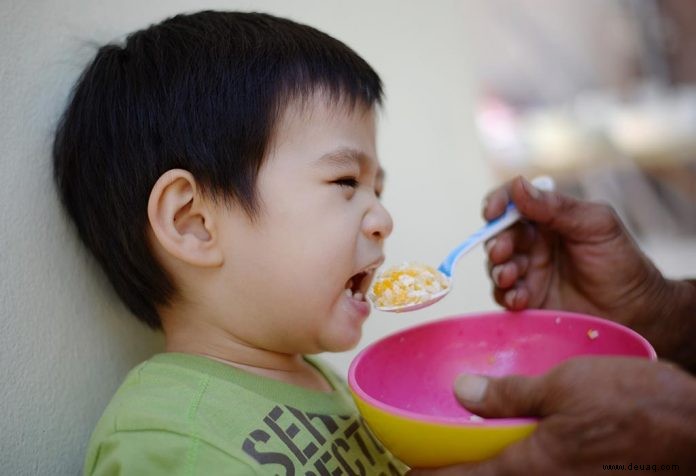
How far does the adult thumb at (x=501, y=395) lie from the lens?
67cm

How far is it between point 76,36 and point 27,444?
58cm

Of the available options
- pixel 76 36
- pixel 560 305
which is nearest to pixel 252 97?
pixel 76 36

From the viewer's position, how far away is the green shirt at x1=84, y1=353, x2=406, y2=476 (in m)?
0.72

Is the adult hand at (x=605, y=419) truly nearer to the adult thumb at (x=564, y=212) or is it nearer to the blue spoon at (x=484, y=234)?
the blue spoon at (x=484, y=234)

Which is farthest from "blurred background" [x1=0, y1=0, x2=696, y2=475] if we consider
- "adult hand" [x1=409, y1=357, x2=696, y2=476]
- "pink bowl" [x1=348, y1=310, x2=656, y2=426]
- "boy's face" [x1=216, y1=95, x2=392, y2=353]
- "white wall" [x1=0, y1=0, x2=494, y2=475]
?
"adult hand" [x1=409, y1=357, x2=696, y2=476]

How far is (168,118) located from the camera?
35.3 inches

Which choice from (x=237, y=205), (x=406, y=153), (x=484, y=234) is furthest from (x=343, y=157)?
(x=406, y=153)

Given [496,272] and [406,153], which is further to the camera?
[406,153]

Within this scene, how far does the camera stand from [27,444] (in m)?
0.80

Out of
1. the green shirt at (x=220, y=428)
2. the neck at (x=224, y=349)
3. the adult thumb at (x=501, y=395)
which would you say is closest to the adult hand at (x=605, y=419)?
the adult thumb at (x=501, y=395)

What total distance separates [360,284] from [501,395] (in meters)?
0.35

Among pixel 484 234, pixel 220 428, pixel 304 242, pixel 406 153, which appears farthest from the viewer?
pixel 406 153

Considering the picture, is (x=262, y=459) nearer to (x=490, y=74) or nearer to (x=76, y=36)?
(x=76, y=36)

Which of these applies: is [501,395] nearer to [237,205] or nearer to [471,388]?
[471,388]
